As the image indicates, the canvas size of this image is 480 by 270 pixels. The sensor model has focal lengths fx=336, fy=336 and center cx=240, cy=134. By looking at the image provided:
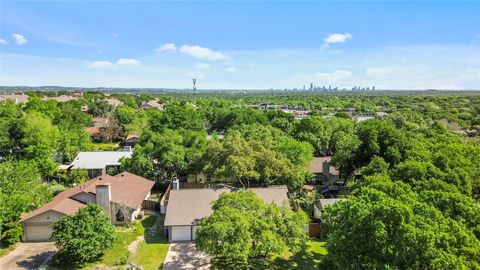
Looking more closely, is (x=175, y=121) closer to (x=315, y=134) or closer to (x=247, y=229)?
(x=315, y=134)

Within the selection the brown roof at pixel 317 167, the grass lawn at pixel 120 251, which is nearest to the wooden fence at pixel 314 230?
the grass lawn at pixel 120 251

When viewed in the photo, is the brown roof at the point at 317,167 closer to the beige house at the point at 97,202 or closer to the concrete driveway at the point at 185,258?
the beige house at the point at 97,202

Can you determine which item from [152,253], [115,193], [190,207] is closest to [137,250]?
[152,253]

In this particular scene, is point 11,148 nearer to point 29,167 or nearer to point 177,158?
point 29,167

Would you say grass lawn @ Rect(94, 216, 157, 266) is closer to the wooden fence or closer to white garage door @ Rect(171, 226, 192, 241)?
white garage door @ Rect(171, 226, 192, 241)

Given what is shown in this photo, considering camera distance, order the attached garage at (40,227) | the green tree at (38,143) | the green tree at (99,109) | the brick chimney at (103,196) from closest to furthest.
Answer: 1. the attached garage at (40,227)
2. the brick chimney at (103,196)
3. the green tree at (38,143)
4. the green tree at (99,109)

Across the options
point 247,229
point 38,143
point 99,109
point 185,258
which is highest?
point 99,109
